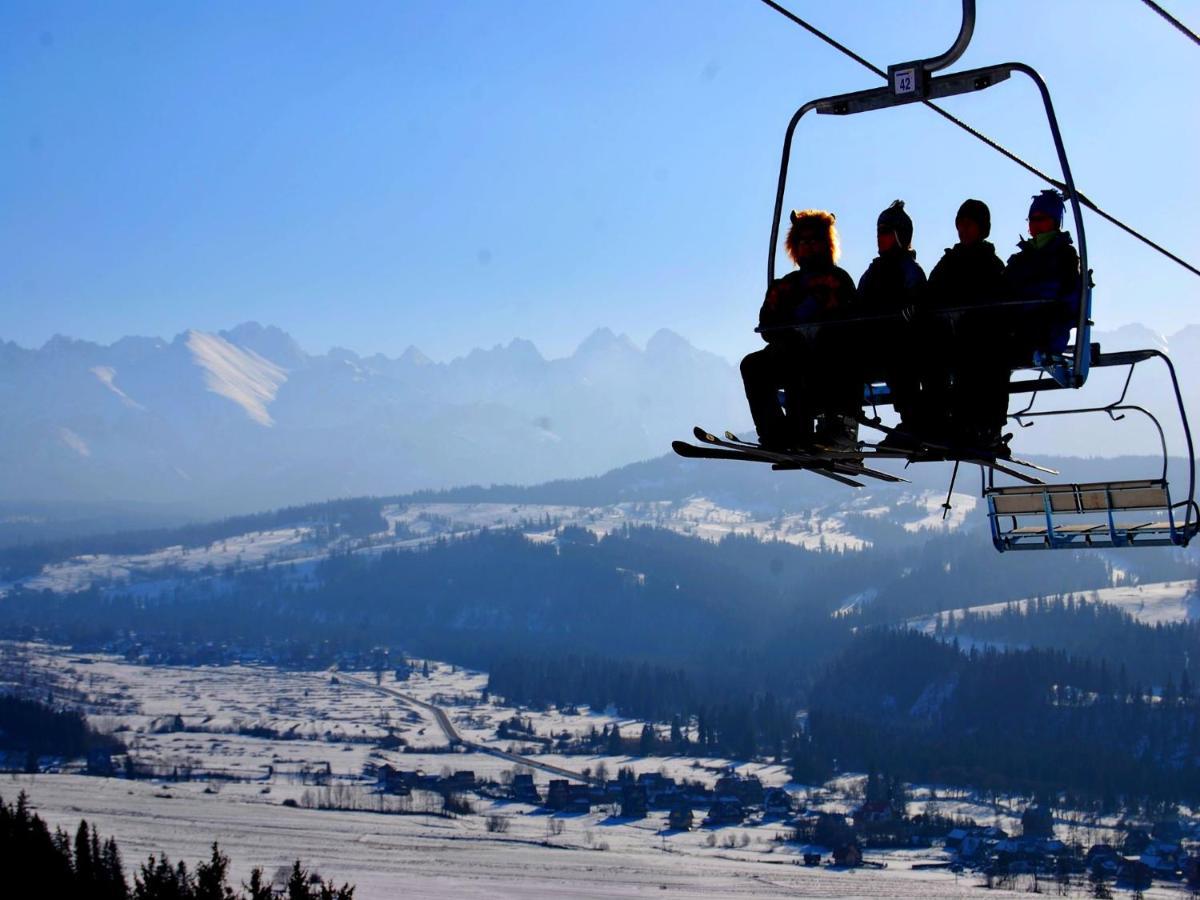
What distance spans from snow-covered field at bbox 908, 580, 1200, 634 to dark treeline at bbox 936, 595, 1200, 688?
6.93ft

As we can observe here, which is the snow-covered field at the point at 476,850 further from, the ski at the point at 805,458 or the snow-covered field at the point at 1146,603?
the snow-covered field at the point at 1146,603

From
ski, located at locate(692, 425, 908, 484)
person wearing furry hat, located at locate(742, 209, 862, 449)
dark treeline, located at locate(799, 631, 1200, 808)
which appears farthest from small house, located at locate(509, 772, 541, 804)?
ski, located at locate(692, 425, 908, 484)

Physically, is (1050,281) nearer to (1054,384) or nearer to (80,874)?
(1054,384)

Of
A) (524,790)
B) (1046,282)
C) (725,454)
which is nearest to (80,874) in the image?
(725,454)

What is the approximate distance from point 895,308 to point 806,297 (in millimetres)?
619

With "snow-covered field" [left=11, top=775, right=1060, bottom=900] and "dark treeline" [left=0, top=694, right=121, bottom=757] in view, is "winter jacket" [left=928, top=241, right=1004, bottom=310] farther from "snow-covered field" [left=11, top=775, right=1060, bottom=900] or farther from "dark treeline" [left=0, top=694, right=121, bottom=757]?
→ "dark treeline" [left=0, top=694, right=121, bottom=757]

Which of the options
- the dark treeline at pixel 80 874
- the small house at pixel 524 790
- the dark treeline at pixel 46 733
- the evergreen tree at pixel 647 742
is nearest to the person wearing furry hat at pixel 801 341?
the dark treeline at pixel 80 874

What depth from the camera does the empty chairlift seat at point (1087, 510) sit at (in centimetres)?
870

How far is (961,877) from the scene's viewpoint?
75.9 m

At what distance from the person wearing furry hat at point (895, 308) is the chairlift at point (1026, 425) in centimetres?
16

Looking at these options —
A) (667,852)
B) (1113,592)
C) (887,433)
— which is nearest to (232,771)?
(667,852)

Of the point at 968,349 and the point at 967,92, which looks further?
the point at 968,349

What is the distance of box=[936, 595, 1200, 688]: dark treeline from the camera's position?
470 ft

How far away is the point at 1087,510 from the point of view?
29.6ft
